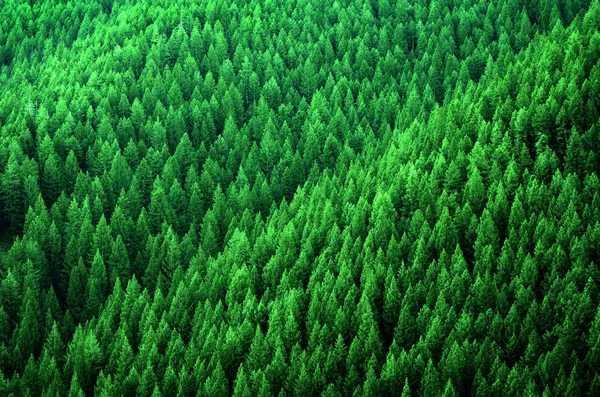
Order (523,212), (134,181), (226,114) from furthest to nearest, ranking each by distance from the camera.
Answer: (226,114) → (134,181) → (523,212)

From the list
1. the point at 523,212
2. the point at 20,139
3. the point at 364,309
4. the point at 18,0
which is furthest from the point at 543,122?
the point at 18,0

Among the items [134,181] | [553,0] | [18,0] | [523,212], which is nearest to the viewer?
[523,212]

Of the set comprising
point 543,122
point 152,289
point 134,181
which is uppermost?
point 543,122

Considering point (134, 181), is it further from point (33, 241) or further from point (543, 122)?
point (543, 122)

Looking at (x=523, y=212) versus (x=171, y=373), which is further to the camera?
(x=523, y=212)

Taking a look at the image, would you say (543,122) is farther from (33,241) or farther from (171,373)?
(33,241)

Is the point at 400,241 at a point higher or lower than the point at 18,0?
lower
